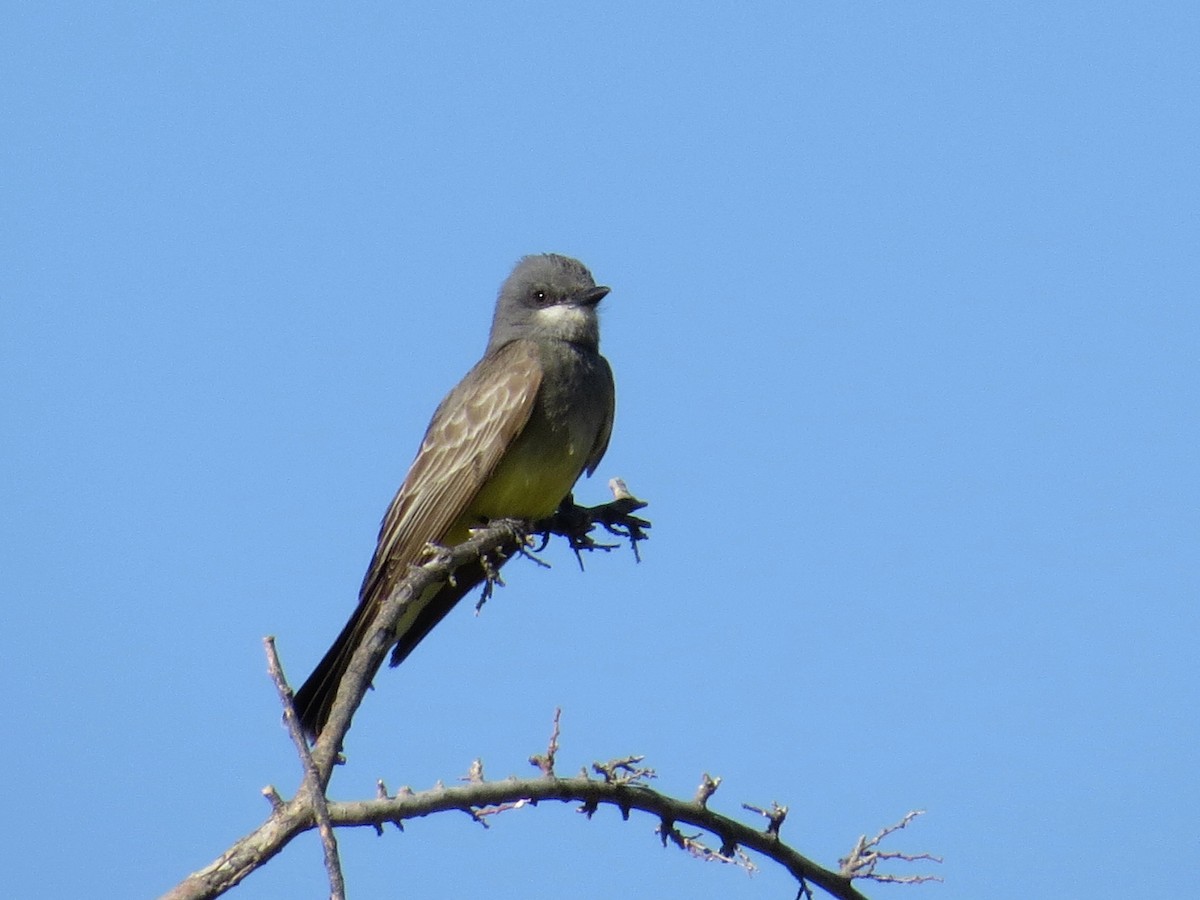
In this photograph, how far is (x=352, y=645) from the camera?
8828 mm

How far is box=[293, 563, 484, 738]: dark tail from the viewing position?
27.9 feet

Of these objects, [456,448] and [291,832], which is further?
[456,448]

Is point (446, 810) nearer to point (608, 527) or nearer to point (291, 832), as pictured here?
point (291, 832)

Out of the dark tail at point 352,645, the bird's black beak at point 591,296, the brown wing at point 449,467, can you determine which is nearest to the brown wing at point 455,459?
the brown wing at point 449,467

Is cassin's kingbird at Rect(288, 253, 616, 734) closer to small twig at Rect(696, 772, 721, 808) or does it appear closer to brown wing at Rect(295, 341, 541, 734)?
brown wing at Rect(295, 341, 541, 734)

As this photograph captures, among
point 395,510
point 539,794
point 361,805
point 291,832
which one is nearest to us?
point 291,832

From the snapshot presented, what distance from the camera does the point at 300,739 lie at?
495cm

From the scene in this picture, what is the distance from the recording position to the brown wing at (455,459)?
31.5 ft

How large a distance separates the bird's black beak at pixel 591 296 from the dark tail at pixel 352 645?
252cm

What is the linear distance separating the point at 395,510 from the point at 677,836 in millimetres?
4492

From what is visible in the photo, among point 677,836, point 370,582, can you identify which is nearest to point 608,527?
point 370,582

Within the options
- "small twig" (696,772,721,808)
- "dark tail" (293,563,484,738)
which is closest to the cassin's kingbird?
"dark tail" (293,563,484,738)

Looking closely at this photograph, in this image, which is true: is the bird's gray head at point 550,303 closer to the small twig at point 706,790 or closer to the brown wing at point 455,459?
the brown wing at point 455,459

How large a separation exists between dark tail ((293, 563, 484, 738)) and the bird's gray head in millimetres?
2137
